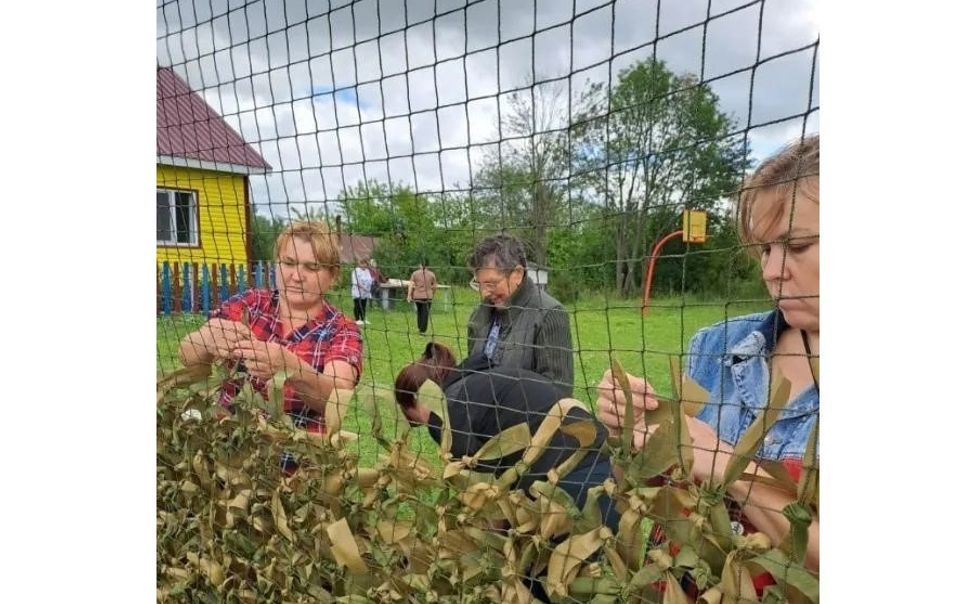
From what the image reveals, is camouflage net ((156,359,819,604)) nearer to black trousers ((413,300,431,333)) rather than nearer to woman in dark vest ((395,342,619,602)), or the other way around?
woman in dark vest ((395,342,619,602))

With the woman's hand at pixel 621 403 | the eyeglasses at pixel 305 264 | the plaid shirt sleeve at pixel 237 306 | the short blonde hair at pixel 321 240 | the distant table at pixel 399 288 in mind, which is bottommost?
the woman's hand at pixel 621 403

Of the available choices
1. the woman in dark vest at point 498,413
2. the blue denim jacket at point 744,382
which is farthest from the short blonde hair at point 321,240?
the blue denim jacket at point 744,382

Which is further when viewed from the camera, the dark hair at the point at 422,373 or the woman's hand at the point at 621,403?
the dark hair at the point at 422,373

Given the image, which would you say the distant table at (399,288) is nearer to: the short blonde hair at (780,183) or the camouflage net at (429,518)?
the camouflage net at (429,518)

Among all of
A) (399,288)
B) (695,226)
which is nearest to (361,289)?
(399,288)

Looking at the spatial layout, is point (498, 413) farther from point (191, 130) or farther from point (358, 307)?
point (191, 130)

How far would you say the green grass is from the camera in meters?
0.79

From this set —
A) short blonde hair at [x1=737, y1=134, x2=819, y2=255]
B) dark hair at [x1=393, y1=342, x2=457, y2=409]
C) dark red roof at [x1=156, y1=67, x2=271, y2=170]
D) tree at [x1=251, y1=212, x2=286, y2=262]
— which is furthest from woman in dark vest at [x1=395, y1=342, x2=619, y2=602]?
dark red roof at [x1=156, y1=67, x2=271, y2=170]

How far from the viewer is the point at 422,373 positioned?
1.00m

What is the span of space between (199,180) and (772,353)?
1.14 m

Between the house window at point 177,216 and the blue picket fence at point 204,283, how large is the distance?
5cm

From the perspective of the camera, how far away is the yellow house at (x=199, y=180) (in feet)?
4.41

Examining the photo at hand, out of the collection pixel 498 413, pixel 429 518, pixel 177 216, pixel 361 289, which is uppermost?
pixel 177 216
